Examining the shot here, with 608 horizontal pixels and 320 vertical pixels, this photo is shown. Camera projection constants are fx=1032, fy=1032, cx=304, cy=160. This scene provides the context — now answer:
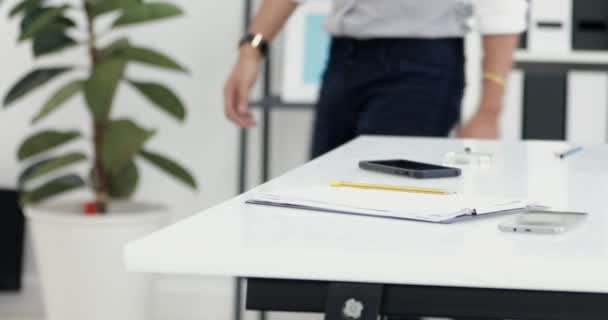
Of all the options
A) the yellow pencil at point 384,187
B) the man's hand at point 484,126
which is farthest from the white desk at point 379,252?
the man's hand at point 484,126

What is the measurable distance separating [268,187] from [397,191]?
0.12 m

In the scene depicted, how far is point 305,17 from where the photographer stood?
9.80ft

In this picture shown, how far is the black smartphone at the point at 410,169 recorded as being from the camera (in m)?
1.10

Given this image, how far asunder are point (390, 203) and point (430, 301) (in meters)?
0.16

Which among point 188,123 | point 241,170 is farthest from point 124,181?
point 188,123

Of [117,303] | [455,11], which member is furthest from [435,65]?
[117,303]

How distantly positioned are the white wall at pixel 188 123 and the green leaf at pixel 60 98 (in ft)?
1.86

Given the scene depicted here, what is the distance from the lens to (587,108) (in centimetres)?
277

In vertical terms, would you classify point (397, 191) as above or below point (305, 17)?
below

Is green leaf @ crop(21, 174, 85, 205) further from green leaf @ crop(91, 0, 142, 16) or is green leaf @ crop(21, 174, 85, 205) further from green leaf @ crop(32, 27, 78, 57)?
green leaf @ crop(91, 0, 142, 16)

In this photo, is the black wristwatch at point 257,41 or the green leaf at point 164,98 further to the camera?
the green leaf at point 164,98

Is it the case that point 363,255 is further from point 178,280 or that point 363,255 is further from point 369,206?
point 178,280

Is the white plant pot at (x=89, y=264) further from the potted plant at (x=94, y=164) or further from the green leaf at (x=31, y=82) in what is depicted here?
the green leaf at (x=31, y=82)

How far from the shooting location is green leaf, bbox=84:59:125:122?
103 inches
